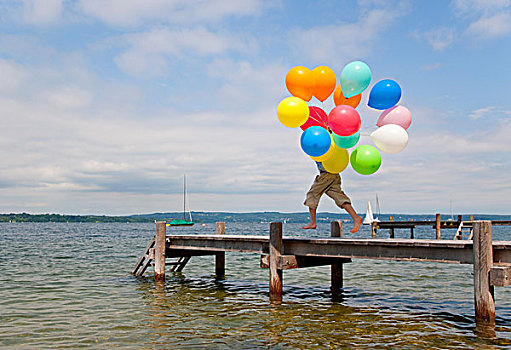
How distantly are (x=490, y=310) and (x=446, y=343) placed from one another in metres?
0.91

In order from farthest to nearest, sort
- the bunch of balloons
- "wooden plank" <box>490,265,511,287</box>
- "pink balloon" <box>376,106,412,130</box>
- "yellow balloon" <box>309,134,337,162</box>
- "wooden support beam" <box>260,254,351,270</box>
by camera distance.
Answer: "wooden support beam" <box>260,254,351,270</box>, "yellow balloon" <box>309,134,337,162</box>, "pink balloon" <box>376,106,412,130</box>, the bunch of balloons, "wooden plank" <box>490,265,511,287</box>

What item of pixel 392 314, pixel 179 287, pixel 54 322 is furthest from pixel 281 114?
pixel 179 287

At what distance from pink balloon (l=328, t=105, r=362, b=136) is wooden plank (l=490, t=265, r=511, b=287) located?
344 centimetres

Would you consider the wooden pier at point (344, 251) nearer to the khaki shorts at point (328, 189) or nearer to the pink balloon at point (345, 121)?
the khaki shorts at point (328, 189)

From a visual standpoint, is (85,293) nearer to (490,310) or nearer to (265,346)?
(265,346)

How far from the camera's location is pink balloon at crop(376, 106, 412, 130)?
386 inches

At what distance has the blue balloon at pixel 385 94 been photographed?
961cm

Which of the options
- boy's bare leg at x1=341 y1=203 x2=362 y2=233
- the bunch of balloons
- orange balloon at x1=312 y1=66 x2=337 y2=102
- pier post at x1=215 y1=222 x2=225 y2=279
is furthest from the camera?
pier post at x1=215 y1=222 x2=225 y2=279

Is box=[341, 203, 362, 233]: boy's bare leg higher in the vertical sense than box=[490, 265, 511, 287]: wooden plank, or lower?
higher

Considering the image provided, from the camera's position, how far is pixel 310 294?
13.2 meters

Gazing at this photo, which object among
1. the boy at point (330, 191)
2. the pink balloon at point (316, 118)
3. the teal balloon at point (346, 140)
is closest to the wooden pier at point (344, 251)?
the boy at point (330, 191)

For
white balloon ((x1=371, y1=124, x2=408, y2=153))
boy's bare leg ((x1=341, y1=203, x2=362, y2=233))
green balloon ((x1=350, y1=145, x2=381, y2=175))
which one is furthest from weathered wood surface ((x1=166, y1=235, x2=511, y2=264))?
white balloon ((x1=371, y1=124, x2=408, y2=153))

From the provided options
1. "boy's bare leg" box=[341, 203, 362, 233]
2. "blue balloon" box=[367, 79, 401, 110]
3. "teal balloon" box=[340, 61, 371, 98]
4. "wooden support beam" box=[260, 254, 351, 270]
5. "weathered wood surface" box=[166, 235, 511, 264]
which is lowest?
"wooden support beam" box=[260, 254, 351, 270]

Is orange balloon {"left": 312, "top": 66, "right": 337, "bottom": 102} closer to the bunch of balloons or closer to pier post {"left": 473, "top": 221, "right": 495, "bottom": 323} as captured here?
the bunch of balloons
